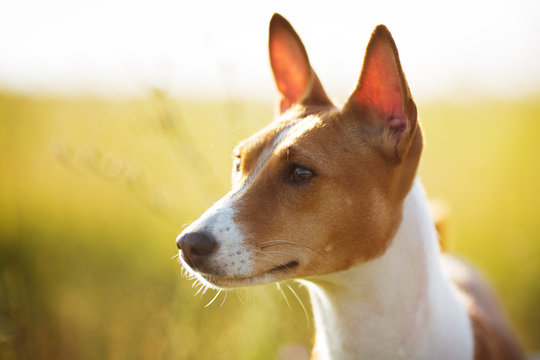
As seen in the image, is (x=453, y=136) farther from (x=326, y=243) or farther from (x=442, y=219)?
(x=326, y=243)

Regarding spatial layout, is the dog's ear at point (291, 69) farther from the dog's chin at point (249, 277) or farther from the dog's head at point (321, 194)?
the dog's chin at point (249, 277)

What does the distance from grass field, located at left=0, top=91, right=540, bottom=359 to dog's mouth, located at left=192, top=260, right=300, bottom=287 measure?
0.33 meters

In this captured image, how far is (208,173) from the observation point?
3609 mm

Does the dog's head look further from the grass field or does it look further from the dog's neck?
the grass field

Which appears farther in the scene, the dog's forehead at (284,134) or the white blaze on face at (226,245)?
the dog's forehead at (284,134)

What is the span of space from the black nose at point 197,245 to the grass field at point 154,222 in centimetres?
50

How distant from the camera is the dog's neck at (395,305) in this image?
2.33 metres

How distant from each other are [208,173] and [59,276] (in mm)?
1699

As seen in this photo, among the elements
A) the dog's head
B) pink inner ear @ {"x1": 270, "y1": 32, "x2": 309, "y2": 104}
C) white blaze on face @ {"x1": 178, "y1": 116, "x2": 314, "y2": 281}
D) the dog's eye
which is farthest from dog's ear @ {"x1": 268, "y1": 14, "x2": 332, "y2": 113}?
white blaze on face @ {"x1": 178, "y1": 116, "x2": 314, "y2": 281}

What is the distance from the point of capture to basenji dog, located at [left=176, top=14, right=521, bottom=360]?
7.03 ft

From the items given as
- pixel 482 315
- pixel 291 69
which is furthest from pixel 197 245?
pixel 482 315

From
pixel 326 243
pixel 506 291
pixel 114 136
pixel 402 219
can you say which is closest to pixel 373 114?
pixel 402 219

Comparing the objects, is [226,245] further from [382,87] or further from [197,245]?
[382,87]

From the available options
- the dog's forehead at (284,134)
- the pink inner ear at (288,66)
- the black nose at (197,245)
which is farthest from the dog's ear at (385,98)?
the black nose at (197,245)
